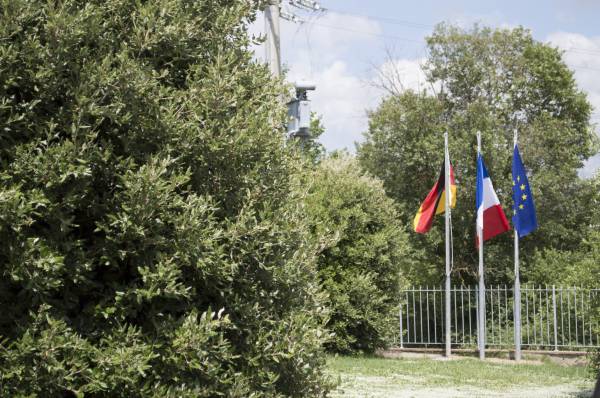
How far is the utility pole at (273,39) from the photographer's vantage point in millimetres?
10609

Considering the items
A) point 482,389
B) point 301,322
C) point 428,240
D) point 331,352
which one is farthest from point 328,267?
point 301,322

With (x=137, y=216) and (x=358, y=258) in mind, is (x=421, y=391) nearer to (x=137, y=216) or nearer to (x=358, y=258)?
(x=358, y=258)

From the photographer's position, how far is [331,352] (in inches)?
756

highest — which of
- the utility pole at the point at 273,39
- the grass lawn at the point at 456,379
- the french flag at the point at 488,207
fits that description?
the utility pole at the point at 273,39

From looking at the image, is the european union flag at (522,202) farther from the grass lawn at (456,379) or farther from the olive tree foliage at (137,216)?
the olive tree foliage at (137,216)

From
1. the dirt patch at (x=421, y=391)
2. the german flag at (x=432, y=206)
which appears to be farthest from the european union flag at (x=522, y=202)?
the dirt patch at (x=421, y=391)

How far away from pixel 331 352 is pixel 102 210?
50.1ft

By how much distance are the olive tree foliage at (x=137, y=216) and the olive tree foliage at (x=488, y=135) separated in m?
23.7

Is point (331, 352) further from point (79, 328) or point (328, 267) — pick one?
point (79, 328)

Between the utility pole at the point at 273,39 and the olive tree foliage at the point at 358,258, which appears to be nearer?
the utility pole at the point at 273,39

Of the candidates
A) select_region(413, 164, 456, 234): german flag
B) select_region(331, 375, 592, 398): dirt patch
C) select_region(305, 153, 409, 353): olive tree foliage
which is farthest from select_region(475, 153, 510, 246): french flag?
select_region(331, 375, 592, 398): dirt patch

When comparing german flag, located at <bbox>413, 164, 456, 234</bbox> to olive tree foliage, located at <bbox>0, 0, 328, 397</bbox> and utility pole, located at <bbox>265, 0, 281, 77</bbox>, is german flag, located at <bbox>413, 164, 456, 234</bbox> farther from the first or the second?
olive tree foliage, located at <bbox>0, 0, 328, 397</bbox>

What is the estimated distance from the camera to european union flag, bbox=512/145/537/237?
63.2ft

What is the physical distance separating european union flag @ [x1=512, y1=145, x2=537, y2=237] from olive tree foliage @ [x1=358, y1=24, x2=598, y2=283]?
27.4 feet
